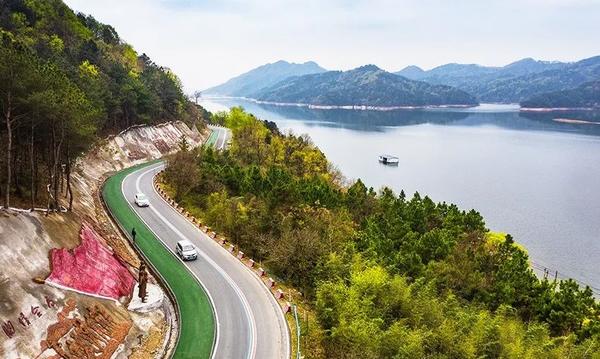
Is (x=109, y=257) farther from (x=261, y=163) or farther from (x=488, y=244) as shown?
(x=261, y=163)

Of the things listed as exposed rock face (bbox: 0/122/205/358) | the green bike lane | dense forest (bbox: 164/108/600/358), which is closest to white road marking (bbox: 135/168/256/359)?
the green bike lane

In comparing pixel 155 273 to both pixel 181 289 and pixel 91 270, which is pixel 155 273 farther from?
pixel 91 270

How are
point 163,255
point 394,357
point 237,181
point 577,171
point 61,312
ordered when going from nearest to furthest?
point 61,312 < point 394,357 < point 163,255 < point 237,181 < point 577,171

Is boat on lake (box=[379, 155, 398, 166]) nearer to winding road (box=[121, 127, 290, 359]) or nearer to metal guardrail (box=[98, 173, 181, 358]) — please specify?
winding road (box=[121, 127, 290, 359])

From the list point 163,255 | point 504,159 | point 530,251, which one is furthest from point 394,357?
point 504,159

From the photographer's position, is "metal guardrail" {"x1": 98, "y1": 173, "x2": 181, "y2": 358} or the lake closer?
"metal guardrail" {"x1": 98, "y1": 173, "x2": 181, "y2": 358}


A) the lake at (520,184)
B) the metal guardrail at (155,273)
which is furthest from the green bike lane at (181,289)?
the lake at (520,184)

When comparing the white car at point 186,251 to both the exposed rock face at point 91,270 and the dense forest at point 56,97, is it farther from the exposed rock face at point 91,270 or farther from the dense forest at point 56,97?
the dense forest at point 56,97
